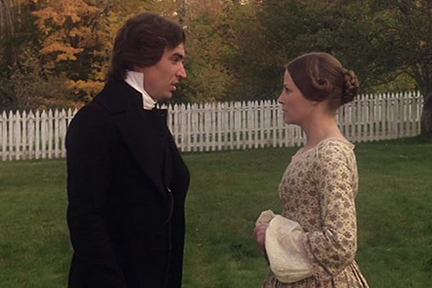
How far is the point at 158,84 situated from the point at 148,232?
54 centimetres

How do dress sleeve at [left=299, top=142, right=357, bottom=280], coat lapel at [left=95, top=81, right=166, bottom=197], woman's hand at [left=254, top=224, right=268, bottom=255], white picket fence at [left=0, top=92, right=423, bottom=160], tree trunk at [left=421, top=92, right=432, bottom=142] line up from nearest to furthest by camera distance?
dress sleeve at [left=299, top=142, right=357, bottom=280] → coat lapel at [left=95, top=81, right=166, bottom=197] → woman's hand at [left=254, top=224, right=268, bottom=255] → white picket fence at [left=0, top=92, right=423, bottom=160] → tree trunk at [left=421, top=92, right=432, bottom=142]

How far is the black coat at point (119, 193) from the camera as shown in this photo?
2.37 m

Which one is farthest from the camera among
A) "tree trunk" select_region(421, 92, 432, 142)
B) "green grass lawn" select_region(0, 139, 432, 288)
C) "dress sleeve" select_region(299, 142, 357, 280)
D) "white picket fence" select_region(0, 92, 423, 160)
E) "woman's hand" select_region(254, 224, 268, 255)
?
"tree trunk" select_region(421, 92, 432, 142)

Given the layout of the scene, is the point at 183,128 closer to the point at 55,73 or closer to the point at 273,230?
the point at 55,73

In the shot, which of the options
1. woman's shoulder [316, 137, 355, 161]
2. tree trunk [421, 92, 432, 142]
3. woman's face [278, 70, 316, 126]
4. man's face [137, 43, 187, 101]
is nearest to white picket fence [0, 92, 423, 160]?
tree trunk [421, 92, 432, 142]

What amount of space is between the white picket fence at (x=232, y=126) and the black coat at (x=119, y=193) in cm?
1429

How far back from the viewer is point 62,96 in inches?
883

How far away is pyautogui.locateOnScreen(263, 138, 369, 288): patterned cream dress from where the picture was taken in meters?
2.32

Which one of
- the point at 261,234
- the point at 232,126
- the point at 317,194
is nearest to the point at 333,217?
the point at 317,194

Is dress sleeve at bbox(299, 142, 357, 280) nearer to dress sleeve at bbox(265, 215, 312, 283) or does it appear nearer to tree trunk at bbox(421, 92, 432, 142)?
dress sleeve at bbox(265, 215, 312, 283)

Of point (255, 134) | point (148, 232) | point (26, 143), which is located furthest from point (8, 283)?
point (255, 134)

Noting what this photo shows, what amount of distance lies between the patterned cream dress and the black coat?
18.6 inches

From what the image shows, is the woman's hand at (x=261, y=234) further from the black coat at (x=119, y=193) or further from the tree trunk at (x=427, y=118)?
the tree trunk at (x=427, y=118)

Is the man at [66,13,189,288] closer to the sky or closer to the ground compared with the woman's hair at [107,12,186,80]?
closer to the ground
